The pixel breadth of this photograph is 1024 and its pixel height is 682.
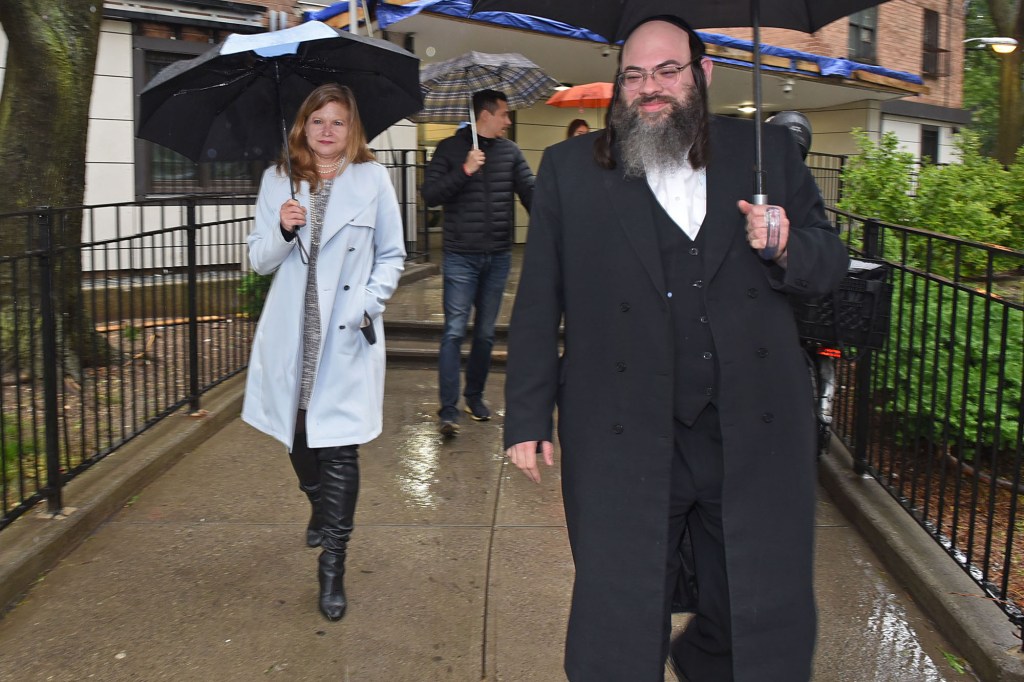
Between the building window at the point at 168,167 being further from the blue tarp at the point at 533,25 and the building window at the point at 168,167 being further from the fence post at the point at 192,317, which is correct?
the fence post at the point at 192,317

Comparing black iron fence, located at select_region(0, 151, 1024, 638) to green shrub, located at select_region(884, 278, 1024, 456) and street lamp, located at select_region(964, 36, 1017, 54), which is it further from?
street lamp, located at select_region(964, 36, 1017, 54)

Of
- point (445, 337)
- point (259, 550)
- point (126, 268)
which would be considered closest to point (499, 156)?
point (445, 337)

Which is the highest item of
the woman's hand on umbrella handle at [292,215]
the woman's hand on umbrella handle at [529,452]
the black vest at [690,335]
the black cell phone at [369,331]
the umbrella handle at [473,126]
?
the umbrella handle at [473,126]

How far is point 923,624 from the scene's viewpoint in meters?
3.74

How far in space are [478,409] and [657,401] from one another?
4.15 metres

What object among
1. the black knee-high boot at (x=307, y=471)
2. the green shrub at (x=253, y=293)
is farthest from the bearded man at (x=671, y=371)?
the green shrub at (x=253, y=293)

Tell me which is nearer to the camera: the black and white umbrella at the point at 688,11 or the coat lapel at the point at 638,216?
the coat lapel at the point at 638,216

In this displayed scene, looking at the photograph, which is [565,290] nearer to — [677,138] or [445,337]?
[677,138]

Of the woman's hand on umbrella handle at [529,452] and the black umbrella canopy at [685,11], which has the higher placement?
the black umbrella canopy at [685,11]

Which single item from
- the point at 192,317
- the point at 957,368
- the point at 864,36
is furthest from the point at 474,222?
the point at 864,36

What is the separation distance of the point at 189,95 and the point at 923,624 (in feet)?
11.7

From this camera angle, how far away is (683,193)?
258cm

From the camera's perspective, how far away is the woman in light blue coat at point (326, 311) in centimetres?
380

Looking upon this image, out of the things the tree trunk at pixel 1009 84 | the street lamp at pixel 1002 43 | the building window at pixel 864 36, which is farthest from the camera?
the building window at pixel 864 36
